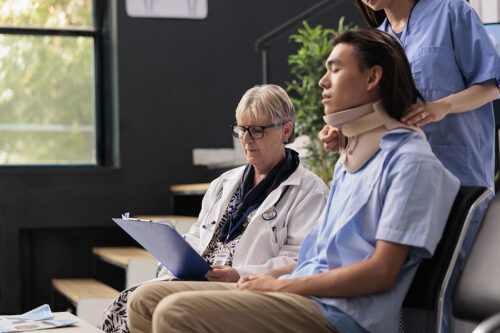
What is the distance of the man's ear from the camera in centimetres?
205

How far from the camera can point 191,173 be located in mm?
6121

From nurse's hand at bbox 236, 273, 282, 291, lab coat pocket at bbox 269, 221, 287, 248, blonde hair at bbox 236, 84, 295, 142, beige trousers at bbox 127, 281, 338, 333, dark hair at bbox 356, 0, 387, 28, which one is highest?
dark hair at bbox 356, 0, 387, 28

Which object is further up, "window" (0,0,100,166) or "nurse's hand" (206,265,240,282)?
"window" (0,0,100,166)

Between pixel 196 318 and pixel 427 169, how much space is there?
58 cm

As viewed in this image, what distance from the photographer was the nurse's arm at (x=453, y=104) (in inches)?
80.8

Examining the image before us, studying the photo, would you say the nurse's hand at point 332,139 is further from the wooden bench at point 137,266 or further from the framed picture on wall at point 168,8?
the framed picture on wall at point 168,8

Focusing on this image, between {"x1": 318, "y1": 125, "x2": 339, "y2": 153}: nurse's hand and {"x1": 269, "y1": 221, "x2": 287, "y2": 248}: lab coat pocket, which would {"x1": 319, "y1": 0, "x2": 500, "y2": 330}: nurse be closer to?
{"x1": 318, "y1": 125, "x2": 339, "y2": 153}: nurse's hand

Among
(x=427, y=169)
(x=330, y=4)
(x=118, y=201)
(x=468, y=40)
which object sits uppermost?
(x=330, y=4)

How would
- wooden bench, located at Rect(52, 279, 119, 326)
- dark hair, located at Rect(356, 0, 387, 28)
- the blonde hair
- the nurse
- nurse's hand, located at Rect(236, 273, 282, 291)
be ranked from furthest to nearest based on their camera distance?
wooden bench, located at Rect(52, 279, 119, 326), the blonde hair, dark hair, located at Rect(356, 0, 387, 28), the nurse, nurse's hand, located at Rect(236, 273, 282, 291)

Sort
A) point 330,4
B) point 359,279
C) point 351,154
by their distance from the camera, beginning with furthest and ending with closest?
point 330,4
point 351,154
point 359,279

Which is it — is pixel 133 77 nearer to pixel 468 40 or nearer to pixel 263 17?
pixel 263 17

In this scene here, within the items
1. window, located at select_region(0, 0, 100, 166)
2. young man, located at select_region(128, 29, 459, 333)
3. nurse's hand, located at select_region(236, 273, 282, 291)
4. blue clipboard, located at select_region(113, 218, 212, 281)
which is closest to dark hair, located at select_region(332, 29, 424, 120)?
young man, located at select_region(128, 29, 459, 333)

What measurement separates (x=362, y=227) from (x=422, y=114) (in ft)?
0.99

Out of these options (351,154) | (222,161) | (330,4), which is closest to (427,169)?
(351,154)
